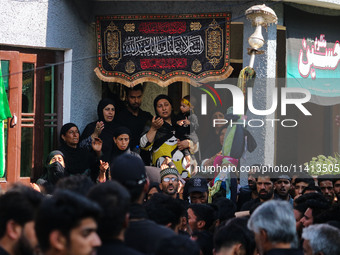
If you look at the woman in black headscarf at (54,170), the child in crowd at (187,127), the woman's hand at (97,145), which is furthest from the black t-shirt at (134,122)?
the woman in black headscarf at (54,170)

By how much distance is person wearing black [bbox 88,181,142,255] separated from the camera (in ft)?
11.0

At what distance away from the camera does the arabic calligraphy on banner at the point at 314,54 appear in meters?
10.2

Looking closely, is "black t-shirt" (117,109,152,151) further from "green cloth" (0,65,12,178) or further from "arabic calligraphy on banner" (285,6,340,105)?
"arabic calligraphy on banner" (285,6,340,105)

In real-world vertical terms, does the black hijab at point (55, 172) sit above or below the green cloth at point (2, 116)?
below

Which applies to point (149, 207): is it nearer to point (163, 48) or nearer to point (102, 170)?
point (102, 170)

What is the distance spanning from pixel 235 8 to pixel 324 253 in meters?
5.88

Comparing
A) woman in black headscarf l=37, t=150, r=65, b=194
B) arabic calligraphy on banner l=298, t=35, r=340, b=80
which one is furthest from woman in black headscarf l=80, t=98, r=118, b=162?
arabic calligraphy on banner l=298, t=35, r=340, b=80

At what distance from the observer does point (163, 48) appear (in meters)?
9.64

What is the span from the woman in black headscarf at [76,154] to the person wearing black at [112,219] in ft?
17.1

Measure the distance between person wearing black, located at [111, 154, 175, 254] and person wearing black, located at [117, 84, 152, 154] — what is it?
5.41 meters

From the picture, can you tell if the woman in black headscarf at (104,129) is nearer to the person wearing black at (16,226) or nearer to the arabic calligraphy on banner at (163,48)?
the arabic calligraphy on banner at (163,48)

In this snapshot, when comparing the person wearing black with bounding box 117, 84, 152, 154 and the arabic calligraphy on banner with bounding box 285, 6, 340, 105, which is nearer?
the person wearing black with bounding box 117, 84, 152, 154

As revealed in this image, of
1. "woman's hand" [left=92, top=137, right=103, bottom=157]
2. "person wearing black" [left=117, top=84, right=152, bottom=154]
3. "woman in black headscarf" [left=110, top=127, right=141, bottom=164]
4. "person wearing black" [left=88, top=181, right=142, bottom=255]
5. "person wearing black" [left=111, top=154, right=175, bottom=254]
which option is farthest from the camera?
"person wearing black" [left=117, top=84, right=152, bottom=154]

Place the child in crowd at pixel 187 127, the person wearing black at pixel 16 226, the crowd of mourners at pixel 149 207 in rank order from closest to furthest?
1. the crowd of mourners at pixel 149 207
2. the person wearing black at pixel 16 226
3. the child in crowd at pixel 187 127
